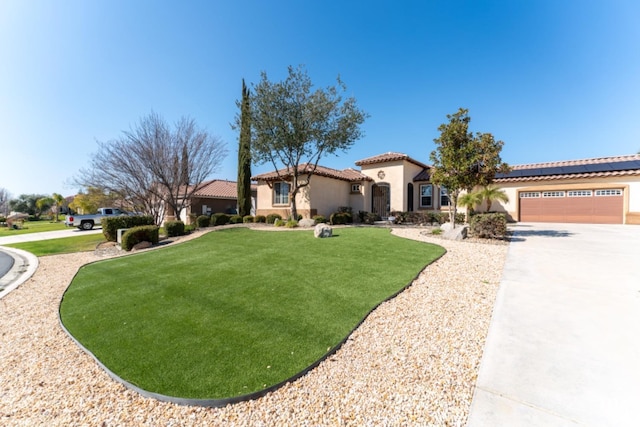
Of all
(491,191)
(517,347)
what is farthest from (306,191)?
(517,347)

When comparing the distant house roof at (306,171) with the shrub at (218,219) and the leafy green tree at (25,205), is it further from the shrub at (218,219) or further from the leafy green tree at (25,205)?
the leafy green tree at (25,205)

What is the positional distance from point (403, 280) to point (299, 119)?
13.8 meters

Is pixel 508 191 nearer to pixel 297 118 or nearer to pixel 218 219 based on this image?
pixel 297 118

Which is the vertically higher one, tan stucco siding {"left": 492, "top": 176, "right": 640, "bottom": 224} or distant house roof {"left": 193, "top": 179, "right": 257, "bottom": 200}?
distant house roof {"left": 193, "top": 179, "right": 257, "bottom": 200}

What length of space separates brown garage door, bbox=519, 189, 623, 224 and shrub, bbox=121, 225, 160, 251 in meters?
25.4

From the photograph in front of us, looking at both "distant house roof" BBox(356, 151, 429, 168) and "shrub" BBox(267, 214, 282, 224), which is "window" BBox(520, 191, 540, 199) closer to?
"distant house roof" BBox(356, 151, 429, 168)

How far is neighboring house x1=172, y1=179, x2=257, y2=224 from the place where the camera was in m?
25.3

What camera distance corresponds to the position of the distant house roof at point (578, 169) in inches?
691

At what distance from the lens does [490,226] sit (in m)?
11.0

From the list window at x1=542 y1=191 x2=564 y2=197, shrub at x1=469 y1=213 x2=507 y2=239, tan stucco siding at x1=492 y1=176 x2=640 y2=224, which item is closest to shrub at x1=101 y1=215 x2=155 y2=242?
shrub at x1=469 y1=213 x2=507 y2=239

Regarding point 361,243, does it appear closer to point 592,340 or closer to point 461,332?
point 461,332

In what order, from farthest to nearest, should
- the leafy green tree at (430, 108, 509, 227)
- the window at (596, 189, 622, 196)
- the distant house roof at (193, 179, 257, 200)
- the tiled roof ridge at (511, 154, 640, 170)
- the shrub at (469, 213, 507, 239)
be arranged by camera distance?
1. the distant house roof at (193, 179, 257, 200)
2. the tiled roof ridge at (511, 154, 640, 170)
3. the window at (596, 189, 622, 196)
4. the leafy green tree at (430, 108, 509, 227)
5. the shrub at (469, 213, 507, 239)

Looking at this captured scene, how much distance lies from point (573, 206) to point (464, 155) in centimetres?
1385

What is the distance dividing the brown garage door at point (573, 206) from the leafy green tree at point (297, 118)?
14.9 metres
